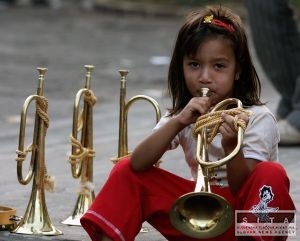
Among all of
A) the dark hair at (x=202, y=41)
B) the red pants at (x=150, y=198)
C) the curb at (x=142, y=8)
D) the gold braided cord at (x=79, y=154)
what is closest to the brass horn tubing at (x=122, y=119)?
the gold braided cord at (x=79, y=154)

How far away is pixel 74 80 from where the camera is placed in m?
12.3

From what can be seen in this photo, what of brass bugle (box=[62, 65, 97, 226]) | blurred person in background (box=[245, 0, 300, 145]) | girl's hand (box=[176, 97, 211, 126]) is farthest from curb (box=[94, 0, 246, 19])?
girl's hand (box=[176, 97, 211, 126])

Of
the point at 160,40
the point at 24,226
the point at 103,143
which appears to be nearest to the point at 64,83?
the point at 103,143

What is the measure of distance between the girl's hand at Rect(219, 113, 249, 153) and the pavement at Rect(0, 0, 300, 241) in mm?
962

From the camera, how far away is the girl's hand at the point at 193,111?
390 cm

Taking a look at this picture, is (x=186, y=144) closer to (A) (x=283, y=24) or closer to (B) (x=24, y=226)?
(B) (x=24, y=226)

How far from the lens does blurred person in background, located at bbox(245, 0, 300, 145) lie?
304 inches

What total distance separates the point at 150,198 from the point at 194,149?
29 cm

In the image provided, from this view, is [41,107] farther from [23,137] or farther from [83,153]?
[83,153]

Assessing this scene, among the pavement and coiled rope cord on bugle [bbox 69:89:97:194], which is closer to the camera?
coiled rope cord on bugle [bbox 69:89:97:194]

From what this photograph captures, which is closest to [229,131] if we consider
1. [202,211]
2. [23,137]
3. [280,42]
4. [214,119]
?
[214,119]

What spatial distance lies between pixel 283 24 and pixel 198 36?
3752 millimetres

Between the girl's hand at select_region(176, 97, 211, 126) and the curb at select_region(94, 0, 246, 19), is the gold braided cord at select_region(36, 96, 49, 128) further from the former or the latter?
the curb at select_region(94, 0, 246, 19)

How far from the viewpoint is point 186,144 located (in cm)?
420
